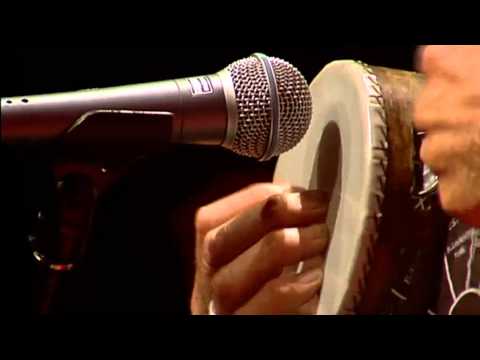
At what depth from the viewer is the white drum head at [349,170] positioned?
785 millimetres

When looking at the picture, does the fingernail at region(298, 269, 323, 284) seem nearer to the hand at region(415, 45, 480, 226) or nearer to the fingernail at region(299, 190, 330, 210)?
the fingernail at region(299, 190, 330, 210)

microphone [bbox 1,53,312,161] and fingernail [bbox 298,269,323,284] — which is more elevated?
microphone [bbox 1,53,312,161]

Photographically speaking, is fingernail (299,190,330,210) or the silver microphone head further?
fingernail (299,190,330,210)

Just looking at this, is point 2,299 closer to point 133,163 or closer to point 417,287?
point 133,163

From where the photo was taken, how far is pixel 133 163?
2.37ft

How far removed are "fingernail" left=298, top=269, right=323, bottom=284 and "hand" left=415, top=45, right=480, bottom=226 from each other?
0.68 ft

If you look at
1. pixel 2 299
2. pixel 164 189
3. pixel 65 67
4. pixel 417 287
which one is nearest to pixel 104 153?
pixel 2 299

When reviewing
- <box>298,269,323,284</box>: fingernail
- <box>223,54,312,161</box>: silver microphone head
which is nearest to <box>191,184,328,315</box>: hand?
<box>298,269,323,284</box>: fingernail

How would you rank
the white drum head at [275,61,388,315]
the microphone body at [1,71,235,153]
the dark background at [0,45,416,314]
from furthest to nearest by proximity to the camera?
1. the dark background at [0,45,416,314]
2. the white drum head at [275,61,388,315]
3. the microphone body at [1,71,235,153]

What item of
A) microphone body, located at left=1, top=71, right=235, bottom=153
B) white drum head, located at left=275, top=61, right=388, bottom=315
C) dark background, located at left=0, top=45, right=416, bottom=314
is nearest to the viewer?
microphone body, located at left=1, top=71, right=235, bottom=153

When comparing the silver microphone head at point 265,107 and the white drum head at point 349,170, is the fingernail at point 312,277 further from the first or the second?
the silver microphone head at point 265,107

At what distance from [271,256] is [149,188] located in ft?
2.02

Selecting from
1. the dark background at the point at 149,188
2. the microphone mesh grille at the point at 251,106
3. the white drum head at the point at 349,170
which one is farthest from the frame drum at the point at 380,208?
the dark background at the point at 149,188

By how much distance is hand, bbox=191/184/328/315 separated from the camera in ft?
2.83
